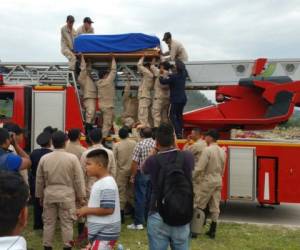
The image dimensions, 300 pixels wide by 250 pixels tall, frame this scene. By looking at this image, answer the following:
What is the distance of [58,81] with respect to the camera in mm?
9211

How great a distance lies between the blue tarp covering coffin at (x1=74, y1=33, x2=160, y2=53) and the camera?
8.62 m

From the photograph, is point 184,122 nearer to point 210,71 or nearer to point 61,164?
point 210,71

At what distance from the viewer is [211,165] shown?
690cm

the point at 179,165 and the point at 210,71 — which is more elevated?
the point at 210,71

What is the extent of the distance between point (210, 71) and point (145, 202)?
9.42 ft

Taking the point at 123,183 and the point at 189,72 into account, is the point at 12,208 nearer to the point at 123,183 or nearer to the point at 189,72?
the point at 123,183

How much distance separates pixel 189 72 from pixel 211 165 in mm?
2508

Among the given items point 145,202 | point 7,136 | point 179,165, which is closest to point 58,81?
point 145,202

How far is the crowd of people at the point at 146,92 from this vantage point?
27.5 ft

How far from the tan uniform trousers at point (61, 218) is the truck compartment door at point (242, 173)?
11.1 ft

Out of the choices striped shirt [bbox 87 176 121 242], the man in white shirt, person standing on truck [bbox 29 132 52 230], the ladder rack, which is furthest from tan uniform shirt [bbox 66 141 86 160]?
the man in white shirt

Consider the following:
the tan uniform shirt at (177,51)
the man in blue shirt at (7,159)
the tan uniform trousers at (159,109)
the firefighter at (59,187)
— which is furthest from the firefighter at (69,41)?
the man in blue shirt at (7,159)

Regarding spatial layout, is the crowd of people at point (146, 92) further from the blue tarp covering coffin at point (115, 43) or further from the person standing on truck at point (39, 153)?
the person standing on truck at point (39, 153)

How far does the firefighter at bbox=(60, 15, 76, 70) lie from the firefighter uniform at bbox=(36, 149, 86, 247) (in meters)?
3.59
